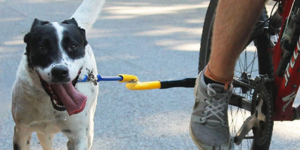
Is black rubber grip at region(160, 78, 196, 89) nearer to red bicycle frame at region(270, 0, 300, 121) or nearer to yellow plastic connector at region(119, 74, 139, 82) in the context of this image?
yellow plastic connector at region(119, 74, 139, 82)

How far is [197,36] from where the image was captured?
19.9ft

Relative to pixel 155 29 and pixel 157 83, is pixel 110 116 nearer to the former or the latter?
pixel 157 83

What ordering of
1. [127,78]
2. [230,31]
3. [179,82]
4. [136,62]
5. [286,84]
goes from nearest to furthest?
[230,31] < [286,84] < [127,78] < [179,82] < [136,62]

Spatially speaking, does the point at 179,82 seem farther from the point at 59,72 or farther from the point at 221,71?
the point at 59,72

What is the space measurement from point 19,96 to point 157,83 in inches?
36.2

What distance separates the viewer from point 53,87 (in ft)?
7.83

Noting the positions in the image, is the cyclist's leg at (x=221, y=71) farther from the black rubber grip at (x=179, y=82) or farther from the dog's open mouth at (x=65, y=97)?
the dog's open mouth at (x=65, y=97)

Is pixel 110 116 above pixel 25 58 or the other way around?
the other way around

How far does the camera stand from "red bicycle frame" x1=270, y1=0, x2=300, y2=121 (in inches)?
87.1

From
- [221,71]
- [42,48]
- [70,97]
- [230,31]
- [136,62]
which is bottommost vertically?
[136,62]

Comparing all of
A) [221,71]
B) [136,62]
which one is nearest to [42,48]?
[221,71]

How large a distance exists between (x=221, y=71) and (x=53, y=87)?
90 cm

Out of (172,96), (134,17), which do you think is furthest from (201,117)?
(134,17)

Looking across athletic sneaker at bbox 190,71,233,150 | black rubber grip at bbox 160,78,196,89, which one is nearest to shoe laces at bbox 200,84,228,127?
athletic sneaker at bbox 190,71,233,150
